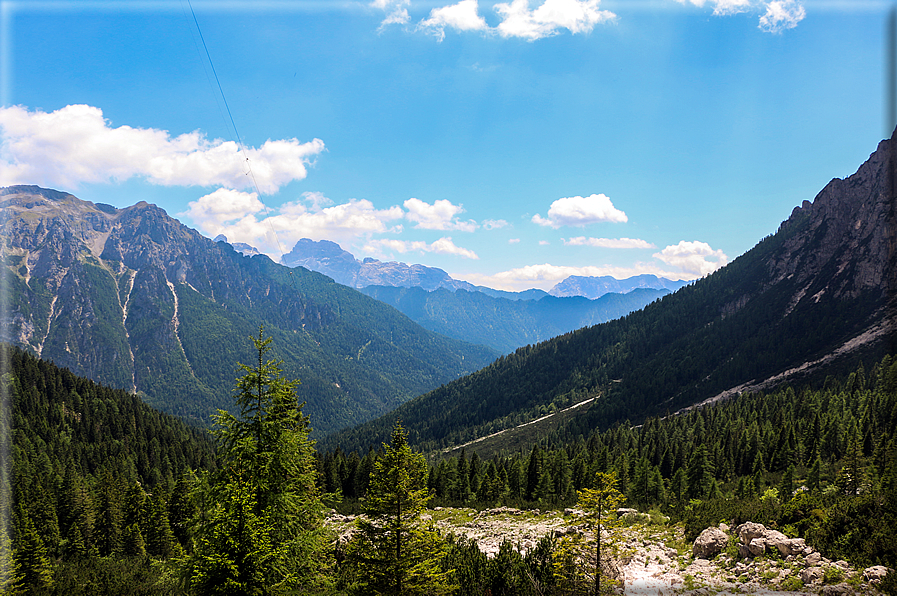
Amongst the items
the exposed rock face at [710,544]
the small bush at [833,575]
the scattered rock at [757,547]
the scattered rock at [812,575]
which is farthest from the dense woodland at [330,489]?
the exposed rock face at [710,544]

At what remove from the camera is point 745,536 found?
30219 mm

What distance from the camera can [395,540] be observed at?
73.7 feet

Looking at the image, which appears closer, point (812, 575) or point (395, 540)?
point (395, 540)

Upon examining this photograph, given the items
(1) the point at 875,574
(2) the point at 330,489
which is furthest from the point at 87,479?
(1) the point at 875,574

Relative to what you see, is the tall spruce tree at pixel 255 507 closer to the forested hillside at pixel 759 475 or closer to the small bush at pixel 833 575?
the small bush at pixel 833 575

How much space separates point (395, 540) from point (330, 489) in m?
78.5

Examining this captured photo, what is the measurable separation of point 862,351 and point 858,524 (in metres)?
187

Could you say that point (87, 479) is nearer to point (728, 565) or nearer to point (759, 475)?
point (728, 565)

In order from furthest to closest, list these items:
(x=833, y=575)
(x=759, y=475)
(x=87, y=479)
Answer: (x=87, y=479)
(x=759, y=475)
(x=833, y=575)

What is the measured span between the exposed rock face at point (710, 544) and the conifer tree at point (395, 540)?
2132 cm

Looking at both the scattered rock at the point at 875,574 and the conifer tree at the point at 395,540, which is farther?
the conifer tree at the point at 395,540

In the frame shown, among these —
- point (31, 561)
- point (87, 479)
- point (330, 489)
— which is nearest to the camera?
point (31, 561)

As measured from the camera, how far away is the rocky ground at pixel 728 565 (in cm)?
2348

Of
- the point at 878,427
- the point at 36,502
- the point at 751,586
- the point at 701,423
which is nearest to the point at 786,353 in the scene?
the point at 701,423
